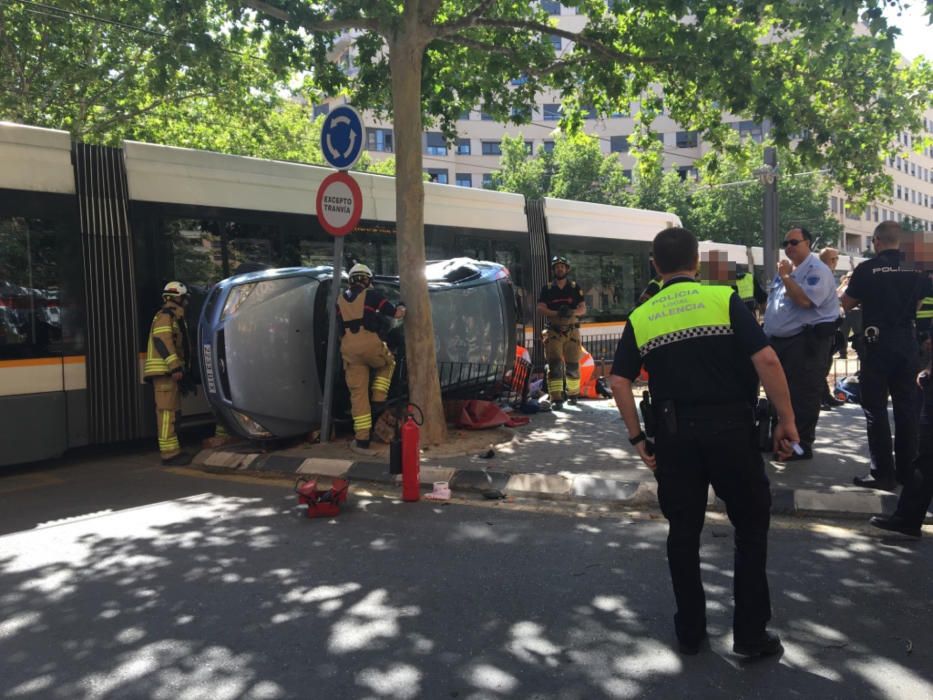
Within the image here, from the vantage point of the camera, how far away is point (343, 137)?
757 cm

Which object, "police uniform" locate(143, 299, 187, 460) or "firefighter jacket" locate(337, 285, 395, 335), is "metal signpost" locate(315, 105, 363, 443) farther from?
"police uniform" locate(143, 299, 187, 460)

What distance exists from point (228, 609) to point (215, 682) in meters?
0.78

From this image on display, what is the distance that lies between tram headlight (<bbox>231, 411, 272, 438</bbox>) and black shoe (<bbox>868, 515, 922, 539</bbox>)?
5.39 m

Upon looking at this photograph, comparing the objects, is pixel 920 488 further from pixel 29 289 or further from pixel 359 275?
pixel 29 289

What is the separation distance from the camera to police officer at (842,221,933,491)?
549 centimetres

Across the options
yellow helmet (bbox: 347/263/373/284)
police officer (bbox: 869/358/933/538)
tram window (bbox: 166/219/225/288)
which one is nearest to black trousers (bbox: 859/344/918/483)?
police officer (bbox: 869/358/933/538)

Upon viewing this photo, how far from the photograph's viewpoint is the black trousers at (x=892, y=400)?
5516 mm

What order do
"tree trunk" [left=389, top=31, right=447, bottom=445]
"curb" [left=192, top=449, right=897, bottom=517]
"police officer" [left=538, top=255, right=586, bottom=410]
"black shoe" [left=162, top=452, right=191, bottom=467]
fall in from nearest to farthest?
"curb" [left=192, top=449, right=897, bottom=517] < "tree trunk" [left=389, top=31, right=447, bottom=445] < "black shoe" [left=162, top=452, right=191, bottom=467] < "police officer" [left=538, top=255, right=586, bottom=410]

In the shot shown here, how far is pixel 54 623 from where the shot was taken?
370 cm

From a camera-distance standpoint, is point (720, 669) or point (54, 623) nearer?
point (720, 669)

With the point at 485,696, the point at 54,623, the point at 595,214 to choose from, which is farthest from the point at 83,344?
the point at 595,214

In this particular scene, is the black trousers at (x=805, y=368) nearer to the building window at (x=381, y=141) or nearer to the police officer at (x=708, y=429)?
the police officer at (x=708, y=429)

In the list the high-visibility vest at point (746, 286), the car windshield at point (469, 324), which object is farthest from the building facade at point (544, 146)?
the high-visibility vest at point (746, 286)

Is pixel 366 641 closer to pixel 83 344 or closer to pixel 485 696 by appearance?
pixel 485 696
